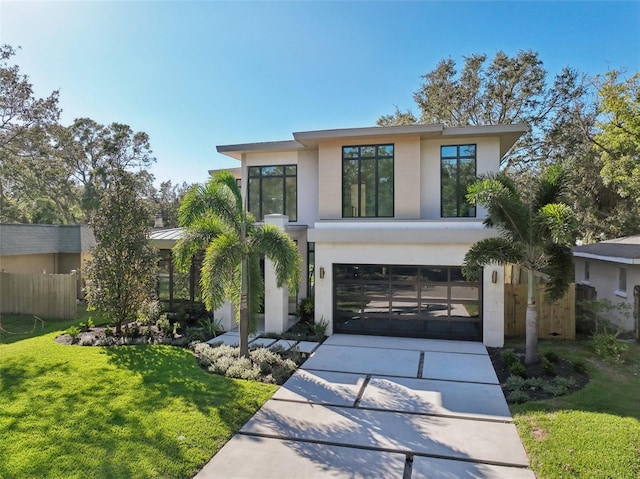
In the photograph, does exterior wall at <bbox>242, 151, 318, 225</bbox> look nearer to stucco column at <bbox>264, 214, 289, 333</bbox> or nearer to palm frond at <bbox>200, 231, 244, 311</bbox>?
stucco column at <bbox>264, 214, 289, 333</bbox>

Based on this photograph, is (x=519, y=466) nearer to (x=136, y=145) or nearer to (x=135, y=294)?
(x=135, y=294)

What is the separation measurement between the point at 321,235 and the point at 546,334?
7.67m

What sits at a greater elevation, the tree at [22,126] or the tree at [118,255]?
the tree at [22,126]

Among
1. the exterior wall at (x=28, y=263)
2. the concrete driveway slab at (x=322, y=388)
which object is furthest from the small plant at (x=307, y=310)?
the exterior wall at (x=28, y=263)

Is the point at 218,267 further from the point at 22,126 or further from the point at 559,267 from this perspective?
the point at 22,126

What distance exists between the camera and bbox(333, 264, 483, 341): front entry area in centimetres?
1196

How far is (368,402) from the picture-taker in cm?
745

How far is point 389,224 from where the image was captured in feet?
42.0

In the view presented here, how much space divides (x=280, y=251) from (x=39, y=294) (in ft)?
38.5

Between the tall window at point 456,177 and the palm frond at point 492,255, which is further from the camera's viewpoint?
the tall window at point 456,177

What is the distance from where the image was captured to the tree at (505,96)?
949 inches

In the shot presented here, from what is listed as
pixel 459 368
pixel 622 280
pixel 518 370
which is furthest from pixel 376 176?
pixel 622 280

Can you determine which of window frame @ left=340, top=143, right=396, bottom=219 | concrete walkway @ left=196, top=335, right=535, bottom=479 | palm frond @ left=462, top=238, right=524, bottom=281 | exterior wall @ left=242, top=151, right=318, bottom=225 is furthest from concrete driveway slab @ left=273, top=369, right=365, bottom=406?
exterior wall @ left=242, top=151, right=318, bottom=225

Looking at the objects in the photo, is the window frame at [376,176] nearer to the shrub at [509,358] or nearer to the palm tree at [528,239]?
the palm tree at [528,239]
